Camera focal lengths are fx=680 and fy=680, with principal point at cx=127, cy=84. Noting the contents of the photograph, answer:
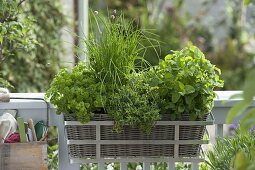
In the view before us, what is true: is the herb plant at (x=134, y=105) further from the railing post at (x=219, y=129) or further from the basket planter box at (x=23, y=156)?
the railing post at (x=219, y=129)

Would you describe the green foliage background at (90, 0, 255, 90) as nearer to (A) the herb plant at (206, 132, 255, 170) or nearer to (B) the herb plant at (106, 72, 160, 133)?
(A) the herb plant at (206, 132, 255, 170)

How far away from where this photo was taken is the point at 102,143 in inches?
102

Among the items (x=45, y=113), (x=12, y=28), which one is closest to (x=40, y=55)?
(x=12, y=28)

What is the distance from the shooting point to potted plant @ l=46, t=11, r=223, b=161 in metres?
2.52

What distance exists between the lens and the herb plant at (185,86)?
8.33ft

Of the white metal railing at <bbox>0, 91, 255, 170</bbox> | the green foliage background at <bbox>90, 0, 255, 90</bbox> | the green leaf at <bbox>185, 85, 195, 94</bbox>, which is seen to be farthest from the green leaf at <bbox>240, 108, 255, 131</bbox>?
the green foliage background at <bbox>90, 0, 255, 90</bbox>

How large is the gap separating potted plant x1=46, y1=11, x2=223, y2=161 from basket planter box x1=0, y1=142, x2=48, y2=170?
0.13 metres

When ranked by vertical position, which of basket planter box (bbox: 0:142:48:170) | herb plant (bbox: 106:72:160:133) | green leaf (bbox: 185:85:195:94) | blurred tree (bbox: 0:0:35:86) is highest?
blurred tree (bbox: 0:0:35:86)

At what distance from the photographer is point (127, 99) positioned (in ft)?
8.26

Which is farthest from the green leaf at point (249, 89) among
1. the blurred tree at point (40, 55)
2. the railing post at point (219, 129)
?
the blurred tree at point (40, 55)

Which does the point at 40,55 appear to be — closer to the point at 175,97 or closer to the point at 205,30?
the point at 175,97

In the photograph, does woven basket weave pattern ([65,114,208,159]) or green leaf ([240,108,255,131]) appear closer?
green leaf ([240,108,255,131])

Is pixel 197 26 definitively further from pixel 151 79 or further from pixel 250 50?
pixel 151 79

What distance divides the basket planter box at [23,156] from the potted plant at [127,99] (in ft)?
0.42
